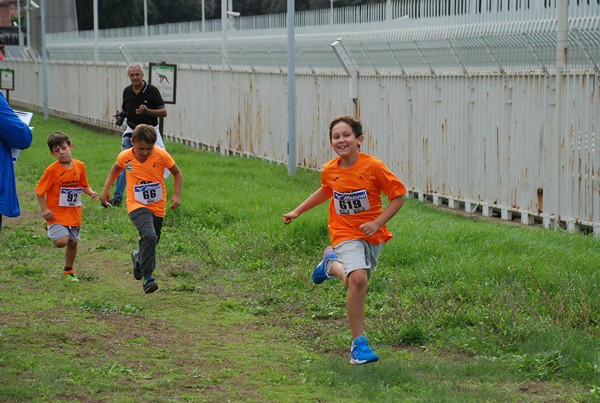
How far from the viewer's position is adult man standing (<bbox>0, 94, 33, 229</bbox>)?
23.4 feet

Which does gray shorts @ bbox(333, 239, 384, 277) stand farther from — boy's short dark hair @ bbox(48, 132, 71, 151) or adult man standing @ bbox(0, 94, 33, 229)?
boy's short dark hair @ bbox(48, 132, 71, 151)

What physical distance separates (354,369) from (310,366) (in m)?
0.33

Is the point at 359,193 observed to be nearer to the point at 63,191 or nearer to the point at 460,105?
the point at 63,191

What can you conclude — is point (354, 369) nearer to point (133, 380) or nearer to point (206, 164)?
point (133, 380)

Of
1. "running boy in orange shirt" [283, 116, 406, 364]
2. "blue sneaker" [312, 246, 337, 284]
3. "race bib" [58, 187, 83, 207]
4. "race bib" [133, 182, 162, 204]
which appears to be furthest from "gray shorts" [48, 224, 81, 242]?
"running boy in orange shirt" [283, 116, 406, 364]

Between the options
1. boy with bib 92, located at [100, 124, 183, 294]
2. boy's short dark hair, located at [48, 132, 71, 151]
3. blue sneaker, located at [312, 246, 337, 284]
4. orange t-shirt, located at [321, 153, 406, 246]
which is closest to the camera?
orange t-shirt, located at [321, 153, 406, 246]

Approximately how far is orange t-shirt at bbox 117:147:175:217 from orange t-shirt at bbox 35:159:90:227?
63cm

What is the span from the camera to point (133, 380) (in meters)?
A: 6.61

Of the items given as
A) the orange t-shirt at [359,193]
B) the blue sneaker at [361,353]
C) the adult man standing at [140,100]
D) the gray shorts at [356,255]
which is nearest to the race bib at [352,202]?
the orange t-shirt at [359,193]

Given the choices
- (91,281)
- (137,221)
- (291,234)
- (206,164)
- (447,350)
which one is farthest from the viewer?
(206,164)

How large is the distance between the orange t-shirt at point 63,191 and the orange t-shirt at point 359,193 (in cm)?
361

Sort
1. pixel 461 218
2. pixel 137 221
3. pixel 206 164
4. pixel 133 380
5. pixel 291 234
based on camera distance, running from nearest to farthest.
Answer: pixel 133 380
pixel 137 221
pixel 291 234
pixel 461 218
pixel 206 164

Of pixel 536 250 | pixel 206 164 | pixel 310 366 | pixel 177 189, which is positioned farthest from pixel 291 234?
pixel 206 164

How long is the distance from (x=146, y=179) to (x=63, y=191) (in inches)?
38.4
